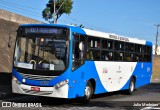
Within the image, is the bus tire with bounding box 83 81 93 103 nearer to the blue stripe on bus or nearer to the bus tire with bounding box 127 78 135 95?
the blue stripe on bus

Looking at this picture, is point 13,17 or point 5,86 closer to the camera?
point 5,86

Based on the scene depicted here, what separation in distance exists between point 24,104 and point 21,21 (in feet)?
79.7

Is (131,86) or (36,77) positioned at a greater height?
(36,77)

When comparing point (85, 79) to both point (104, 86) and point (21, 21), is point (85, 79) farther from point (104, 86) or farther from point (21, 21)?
point (21, 21)

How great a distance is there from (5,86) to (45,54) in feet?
19.7

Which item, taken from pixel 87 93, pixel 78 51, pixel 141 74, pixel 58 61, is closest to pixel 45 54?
pixel 58 61

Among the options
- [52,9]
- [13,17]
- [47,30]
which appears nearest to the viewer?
[47,30]

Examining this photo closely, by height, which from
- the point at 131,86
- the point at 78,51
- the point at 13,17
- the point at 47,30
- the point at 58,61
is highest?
the point at 13,17

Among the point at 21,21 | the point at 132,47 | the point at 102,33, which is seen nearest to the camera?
the point at 102,33

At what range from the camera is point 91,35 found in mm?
15664

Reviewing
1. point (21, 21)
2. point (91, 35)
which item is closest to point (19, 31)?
point (91, 35)

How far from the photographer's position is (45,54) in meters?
13.7

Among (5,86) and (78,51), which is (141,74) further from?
(78,51)

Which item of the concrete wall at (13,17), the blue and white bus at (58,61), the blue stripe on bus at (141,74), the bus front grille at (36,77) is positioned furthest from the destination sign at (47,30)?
the concrete wall at (13,17)
